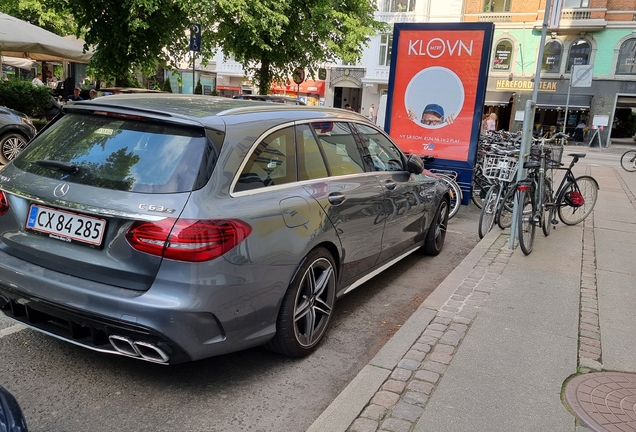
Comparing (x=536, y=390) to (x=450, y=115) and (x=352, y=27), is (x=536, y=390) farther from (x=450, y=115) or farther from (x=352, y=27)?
(x=352, y=27)

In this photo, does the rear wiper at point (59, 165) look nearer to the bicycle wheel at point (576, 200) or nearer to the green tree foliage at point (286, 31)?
the bicycle wheel at point (576, 200)

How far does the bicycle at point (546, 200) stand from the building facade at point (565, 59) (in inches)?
1056

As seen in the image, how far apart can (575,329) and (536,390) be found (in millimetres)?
1226

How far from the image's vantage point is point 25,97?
13133 millimetres

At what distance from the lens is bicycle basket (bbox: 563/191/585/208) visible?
777cm

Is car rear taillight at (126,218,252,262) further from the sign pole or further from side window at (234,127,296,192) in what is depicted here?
the sign pole

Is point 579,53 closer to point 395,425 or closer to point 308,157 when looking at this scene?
point 308,157

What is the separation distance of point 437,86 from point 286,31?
8.91 meters

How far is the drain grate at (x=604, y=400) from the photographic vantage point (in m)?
2.95

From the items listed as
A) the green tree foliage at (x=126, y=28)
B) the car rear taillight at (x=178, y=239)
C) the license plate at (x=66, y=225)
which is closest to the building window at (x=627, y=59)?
the green tree foliage at (x=126, y=28)

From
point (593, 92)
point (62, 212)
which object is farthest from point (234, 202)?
point (593, 92)

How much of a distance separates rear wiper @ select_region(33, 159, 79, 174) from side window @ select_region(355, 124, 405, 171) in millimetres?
2428

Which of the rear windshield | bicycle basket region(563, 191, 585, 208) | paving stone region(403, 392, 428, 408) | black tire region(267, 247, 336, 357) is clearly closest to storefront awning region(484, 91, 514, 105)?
bicycle basket region(563, 191, 585, 208)

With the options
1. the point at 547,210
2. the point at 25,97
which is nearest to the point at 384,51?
the point at 25,97
